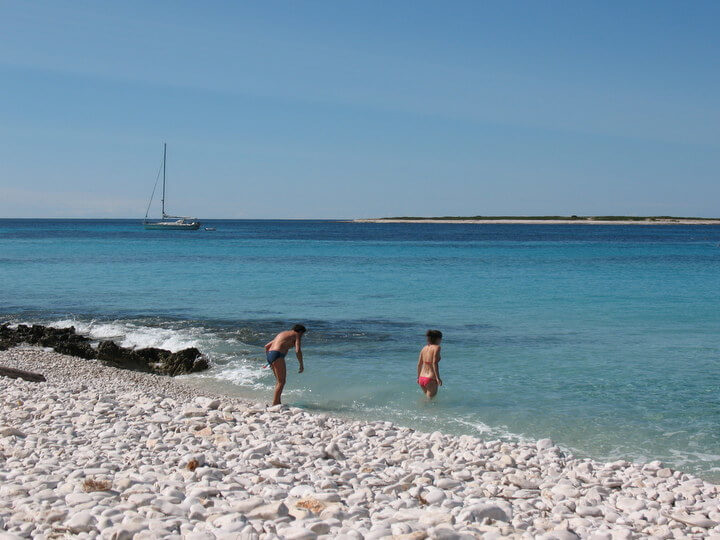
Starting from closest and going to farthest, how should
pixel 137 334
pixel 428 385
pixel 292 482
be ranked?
1. pixel 292 482
2. pixel 428 385
3. pixel 137 334

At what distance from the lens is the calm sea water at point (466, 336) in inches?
488

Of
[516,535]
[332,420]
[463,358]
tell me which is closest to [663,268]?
[463,358]

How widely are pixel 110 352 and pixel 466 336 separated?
10.5 meters

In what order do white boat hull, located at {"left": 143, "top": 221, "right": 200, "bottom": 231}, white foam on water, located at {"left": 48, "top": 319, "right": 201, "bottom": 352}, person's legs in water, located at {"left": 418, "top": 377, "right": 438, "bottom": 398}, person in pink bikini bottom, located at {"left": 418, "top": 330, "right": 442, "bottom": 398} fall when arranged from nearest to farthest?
1. person in pink bikini bottom, located at {"left": 418, "top": 330, "right": 442, "bottom": 398}
2. person's legs in water, located at {"left": 418, "top": 377, "right": 438, "bottom": 398}
3. white foam on water, located at {"left": 48, "top": 319, "right": 201, "bottom": 352}
4. white boat hull, located at {"left": 143, "top": 221, "right": 200, "bottom": 231}

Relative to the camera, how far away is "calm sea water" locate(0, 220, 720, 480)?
12.4 m

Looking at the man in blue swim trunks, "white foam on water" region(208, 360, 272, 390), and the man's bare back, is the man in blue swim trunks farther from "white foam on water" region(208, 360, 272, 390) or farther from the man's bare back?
"white foam on water" region(208, 360, 272, 390)

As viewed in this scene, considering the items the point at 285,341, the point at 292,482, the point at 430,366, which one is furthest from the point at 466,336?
the point at 292,482

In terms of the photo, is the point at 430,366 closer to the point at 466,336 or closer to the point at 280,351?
the point at 280,351

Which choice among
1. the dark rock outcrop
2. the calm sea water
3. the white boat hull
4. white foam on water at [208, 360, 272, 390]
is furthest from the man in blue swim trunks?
the white boat hull

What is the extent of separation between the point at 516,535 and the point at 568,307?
71.9 ft

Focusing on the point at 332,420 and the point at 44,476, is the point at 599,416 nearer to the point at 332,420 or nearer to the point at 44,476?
the point at 332,420

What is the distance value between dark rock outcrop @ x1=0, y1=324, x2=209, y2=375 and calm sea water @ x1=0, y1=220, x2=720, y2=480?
85 centimetres

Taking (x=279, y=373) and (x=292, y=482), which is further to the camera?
(x=279, y=373)

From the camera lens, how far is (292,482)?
25.9 feet
